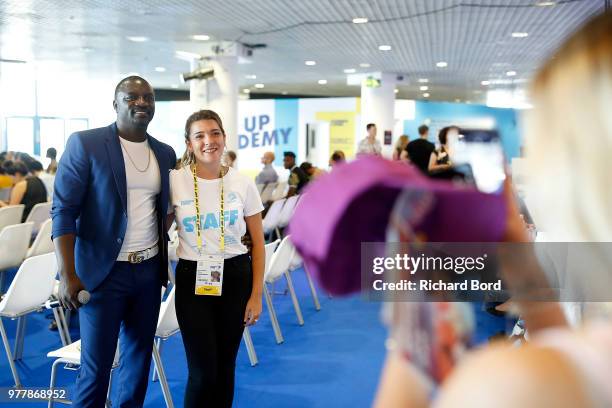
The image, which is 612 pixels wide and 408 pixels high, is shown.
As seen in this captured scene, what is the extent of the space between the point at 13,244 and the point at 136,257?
288 centimetres

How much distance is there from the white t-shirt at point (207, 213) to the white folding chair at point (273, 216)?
4.05 metres

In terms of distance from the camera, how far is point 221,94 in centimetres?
1096

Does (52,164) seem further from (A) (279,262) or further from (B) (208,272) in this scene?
(B) (208,272)

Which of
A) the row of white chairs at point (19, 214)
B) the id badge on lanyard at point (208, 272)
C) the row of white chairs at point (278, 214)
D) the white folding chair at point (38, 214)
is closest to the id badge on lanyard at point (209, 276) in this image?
the id badge on lanyard at point (208, 272)

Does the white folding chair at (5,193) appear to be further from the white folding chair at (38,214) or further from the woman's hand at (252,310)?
the woman's hand at (252,310)

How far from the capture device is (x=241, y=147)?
1666 centimetres

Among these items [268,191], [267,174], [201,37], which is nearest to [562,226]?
[268,191]

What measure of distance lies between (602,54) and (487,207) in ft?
0.55

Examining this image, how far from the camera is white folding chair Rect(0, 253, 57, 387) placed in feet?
11.0

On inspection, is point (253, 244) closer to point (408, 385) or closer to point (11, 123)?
point (408, 385)

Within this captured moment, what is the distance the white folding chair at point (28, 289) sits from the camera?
3357 mm

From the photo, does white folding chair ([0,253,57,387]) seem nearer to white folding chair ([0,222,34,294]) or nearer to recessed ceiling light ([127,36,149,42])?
white folding chair ([0,222,34,294])

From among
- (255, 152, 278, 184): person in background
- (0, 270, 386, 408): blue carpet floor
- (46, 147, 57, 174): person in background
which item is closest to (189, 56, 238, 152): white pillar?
(255, 152, 278, 184): person in background

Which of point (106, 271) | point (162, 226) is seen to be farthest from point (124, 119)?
point (106, 271)
